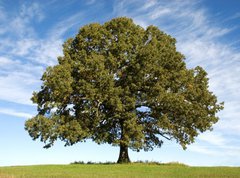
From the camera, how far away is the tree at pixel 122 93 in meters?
49.8

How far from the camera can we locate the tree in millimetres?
49812

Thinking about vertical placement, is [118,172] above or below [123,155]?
below

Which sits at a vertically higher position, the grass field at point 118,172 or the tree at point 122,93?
the tree at point 122,93

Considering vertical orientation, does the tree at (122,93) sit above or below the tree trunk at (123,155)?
above

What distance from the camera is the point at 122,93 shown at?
50.4m

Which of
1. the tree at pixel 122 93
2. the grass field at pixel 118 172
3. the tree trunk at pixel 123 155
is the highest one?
the tree at pixel 122 93

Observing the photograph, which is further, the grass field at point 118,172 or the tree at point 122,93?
the tree at point 122,93

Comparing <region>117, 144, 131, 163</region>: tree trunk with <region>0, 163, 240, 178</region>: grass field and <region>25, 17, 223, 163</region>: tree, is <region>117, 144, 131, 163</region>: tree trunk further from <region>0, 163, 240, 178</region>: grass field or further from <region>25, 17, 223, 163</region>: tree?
<region>0, 163, 240, 178</region>: grass field

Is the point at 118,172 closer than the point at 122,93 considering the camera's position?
Yes

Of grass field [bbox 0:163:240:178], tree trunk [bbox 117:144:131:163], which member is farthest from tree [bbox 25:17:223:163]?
grass field [bbox 0:163:240:178]

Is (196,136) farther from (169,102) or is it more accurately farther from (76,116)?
(76,116)

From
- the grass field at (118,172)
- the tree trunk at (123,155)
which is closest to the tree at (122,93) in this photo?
the tree trunk at (123,155)

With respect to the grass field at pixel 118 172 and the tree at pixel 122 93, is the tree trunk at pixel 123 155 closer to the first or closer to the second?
the tree at pixel 122 93

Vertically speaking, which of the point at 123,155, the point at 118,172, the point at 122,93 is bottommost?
the point at 118,172
